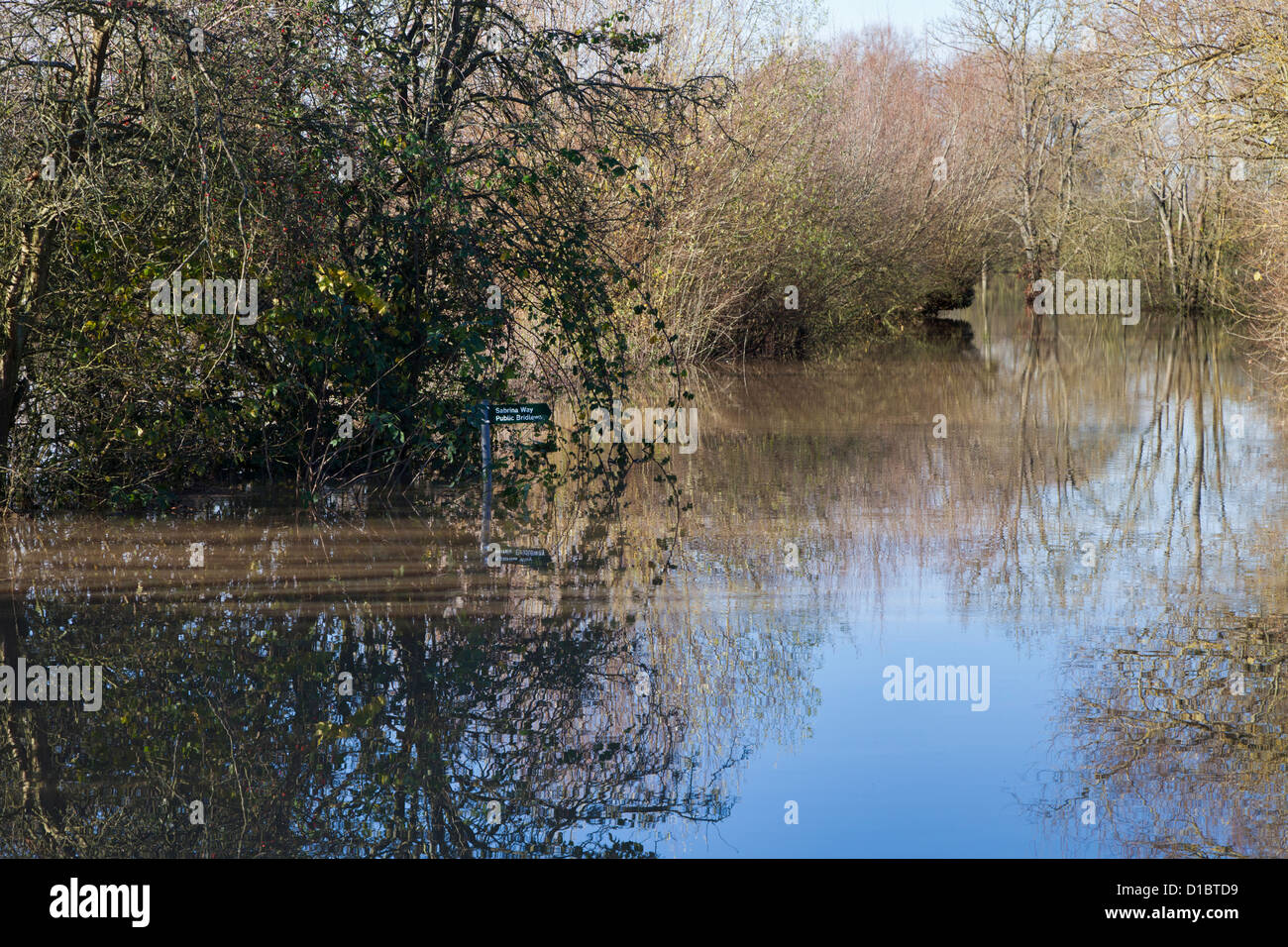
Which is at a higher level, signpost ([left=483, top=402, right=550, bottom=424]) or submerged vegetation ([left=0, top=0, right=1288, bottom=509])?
submerged vegetation ([left=0, top=0, right=1288, bottom=509])

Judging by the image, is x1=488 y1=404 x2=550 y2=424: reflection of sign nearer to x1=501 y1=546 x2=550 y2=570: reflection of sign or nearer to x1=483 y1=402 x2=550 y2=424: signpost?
x1=483 y1=402 x2=550 y2=424: signpost

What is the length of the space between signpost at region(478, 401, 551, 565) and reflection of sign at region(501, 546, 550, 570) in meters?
0.12

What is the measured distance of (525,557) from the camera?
390 inches

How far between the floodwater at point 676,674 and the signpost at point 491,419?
189mm

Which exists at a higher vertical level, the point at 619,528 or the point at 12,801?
the point at 619,528

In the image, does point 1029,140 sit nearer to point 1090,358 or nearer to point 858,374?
point 1090,358

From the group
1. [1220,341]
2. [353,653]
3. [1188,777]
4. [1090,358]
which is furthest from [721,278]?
[1188,777]

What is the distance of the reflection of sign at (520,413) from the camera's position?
1082 centimetres

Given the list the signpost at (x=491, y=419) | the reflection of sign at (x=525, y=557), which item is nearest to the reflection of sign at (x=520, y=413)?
the signpost at (x=491, y=419)

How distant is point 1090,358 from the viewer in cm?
2933

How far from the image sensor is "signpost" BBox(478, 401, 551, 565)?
1083 centimetres

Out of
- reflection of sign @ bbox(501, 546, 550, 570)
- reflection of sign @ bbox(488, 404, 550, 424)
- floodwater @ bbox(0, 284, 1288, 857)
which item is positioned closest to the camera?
floodwater @ bbox(0, 284, 1288, 857)

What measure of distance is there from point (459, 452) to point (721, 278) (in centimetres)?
1315

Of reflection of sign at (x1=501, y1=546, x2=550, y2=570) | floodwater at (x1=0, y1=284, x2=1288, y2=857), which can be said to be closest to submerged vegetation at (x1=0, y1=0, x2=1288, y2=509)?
floodwater at (x1=0, y1=284, x2=1288, y2=857)
